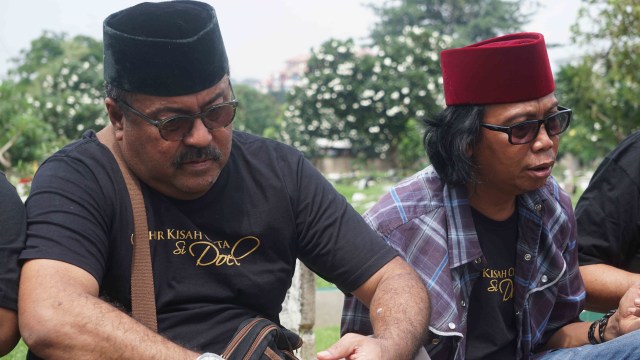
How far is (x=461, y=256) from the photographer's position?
3.06m

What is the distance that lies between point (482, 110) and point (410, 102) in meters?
26.2

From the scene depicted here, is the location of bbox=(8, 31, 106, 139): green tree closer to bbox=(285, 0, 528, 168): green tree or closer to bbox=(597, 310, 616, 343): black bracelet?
bbox=(285, 0, 528, 168): green tree

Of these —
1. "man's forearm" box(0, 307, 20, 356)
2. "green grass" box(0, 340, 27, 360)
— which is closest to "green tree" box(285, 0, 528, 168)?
"green grass" box(0, 340, 27, 360)

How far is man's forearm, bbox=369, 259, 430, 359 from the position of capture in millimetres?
2590

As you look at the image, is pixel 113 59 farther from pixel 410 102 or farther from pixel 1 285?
pixel 410 102

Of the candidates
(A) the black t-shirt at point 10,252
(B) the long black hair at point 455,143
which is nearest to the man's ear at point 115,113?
(A) the black t-shirt at point 10,252

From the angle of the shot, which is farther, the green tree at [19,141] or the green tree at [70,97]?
the green tree at [70,97]

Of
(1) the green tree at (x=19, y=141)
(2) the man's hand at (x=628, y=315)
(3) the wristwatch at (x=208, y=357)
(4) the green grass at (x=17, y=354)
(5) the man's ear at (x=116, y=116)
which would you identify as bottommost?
(1) the green tree at (x=19, y=141)

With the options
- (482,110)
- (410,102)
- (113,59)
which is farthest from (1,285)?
(410,102)

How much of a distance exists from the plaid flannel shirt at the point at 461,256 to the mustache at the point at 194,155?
2.58ft

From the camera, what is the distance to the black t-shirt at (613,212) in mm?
3414

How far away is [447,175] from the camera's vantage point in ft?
10.6

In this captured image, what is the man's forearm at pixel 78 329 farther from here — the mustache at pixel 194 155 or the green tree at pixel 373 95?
the green tree at pixel 373 95

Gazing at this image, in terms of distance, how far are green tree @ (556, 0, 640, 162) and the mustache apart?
39.2 ft
